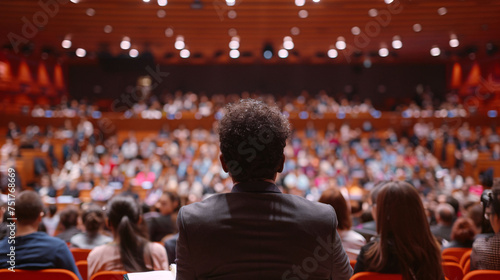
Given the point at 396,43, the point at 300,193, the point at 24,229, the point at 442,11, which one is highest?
the point at 396,43

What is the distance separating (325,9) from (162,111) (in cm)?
669

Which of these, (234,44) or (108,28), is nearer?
(108,28)

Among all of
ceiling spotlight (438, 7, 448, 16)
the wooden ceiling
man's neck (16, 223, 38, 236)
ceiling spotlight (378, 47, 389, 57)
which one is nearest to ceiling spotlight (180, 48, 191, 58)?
the wooden ceiling

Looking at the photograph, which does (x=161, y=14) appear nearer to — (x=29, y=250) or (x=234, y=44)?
(x=234, y=44)

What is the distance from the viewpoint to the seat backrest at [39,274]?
1756 mm

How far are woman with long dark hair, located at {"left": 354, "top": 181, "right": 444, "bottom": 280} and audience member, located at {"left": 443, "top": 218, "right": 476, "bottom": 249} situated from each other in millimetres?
1592

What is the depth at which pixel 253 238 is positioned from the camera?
921mm

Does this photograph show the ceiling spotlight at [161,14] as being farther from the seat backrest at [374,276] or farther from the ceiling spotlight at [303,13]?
the seat backrest at [374,276]

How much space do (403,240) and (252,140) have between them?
0.89 m

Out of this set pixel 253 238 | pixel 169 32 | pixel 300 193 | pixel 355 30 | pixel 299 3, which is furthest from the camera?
pixel 169 32

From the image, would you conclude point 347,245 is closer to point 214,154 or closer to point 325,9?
point 325,9

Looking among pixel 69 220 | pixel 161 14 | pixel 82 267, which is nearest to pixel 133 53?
pixel 161 14

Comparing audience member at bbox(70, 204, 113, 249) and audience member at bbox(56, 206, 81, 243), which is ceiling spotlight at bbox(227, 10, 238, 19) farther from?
audience member at bbox(70, 204, 113, 249)

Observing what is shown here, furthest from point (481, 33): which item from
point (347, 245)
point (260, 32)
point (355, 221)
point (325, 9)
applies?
point (347, 245)
